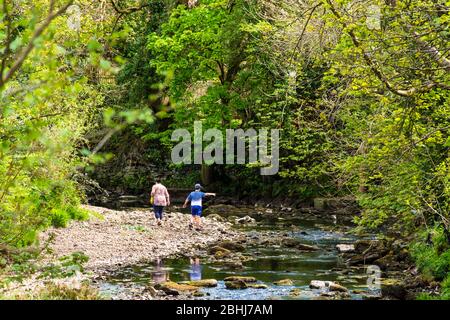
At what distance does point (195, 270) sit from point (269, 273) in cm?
191

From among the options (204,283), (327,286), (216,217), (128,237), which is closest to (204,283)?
(204,283)

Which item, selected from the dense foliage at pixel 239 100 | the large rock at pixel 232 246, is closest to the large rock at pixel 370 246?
the dense foliage at pixel 239 100

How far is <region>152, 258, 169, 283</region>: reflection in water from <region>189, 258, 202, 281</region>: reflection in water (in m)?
0.63

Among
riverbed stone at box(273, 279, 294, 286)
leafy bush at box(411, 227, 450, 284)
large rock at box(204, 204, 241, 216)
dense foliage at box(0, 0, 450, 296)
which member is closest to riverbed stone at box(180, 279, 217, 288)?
riverbed stone at box(273, 279, 294, 286)

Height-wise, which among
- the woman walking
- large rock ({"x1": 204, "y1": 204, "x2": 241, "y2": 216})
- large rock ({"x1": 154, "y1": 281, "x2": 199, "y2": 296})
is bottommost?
large rock ({"x1": 154, "y1": 281, "x2": 199, "y2": 296})

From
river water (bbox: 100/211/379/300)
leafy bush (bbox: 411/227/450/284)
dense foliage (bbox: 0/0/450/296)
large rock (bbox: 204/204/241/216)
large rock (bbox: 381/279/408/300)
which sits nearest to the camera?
dense foliage (bbox: 0/0/450/296)

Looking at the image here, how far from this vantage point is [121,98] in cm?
4156

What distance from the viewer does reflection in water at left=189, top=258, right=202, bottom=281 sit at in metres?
17.0

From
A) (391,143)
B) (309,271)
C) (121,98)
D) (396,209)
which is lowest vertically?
(309,271)

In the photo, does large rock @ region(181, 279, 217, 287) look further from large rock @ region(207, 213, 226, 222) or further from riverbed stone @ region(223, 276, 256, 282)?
large rock @ region(207, 213, 226, 222)

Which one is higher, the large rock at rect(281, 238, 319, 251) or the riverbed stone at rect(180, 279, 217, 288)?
the large rock at rect(281, 238, 319, 251)
